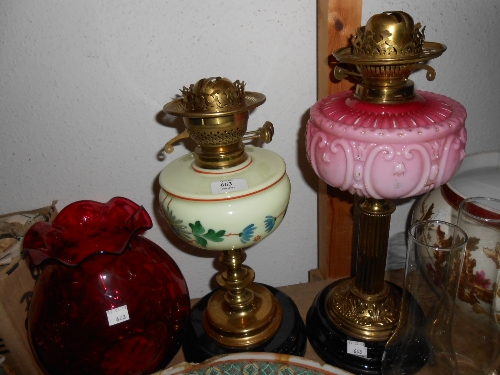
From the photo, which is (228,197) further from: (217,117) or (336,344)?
(336,344)

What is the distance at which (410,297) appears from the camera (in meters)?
0.57

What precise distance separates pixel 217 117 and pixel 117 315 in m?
0.34

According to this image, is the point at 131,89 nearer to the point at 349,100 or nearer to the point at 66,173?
the point at 66,173

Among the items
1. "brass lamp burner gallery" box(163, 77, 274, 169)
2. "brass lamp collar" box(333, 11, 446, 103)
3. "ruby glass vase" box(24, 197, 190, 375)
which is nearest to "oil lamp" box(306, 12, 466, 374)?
"brass lamp collar" box(333, 11, 446, 103)

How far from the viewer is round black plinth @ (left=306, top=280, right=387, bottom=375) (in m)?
0.70

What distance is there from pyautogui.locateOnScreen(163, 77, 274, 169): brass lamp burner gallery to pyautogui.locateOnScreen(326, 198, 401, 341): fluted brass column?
9.0 inches

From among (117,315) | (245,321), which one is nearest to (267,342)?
(245,321)

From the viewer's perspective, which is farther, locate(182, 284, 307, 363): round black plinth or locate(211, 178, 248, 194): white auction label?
locate(182, 284, 307, 363): round black plinth

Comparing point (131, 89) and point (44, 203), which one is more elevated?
point (131, 89)

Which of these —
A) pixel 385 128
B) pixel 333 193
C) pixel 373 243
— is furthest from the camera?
pixel 333 193

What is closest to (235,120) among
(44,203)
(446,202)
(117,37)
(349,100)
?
(349,100)

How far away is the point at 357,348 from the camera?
71cm

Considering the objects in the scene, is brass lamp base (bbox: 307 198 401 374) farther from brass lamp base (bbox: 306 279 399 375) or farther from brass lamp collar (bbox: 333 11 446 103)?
brass lamp collar (bbox: 333 11 446 103)

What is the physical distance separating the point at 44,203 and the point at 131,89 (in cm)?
32
